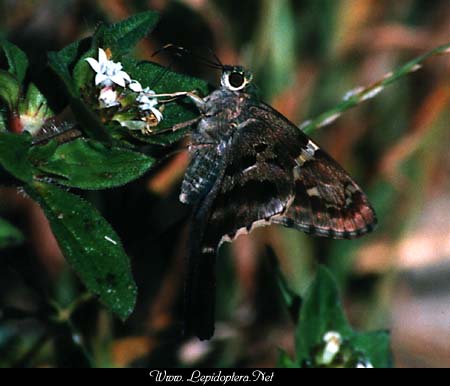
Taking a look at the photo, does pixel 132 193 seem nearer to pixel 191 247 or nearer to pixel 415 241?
pixel 191 247

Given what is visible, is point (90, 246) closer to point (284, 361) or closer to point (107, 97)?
point (107, 97)

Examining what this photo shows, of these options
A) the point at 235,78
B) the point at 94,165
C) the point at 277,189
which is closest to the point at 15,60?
the point at 94,165

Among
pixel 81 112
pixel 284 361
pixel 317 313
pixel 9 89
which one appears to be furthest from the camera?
pixel 317 313

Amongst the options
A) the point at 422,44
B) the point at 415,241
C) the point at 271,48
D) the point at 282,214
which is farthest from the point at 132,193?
the point at 422,44

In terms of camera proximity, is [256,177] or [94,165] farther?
[256,177]

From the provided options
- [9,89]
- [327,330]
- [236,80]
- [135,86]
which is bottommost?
[327,330]
